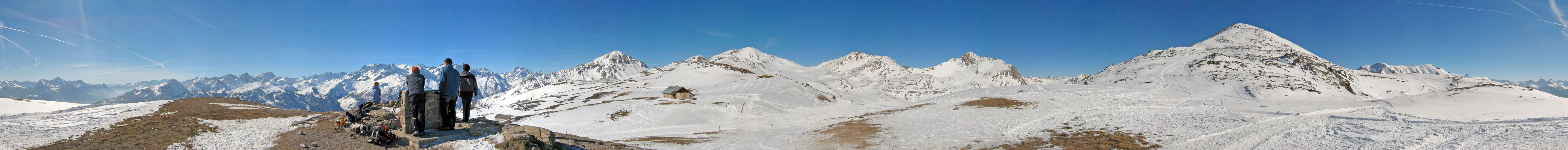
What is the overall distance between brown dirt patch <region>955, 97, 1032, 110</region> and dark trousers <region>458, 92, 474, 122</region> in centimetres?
3210

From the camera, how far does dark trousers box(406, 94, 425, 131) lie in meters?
10.8

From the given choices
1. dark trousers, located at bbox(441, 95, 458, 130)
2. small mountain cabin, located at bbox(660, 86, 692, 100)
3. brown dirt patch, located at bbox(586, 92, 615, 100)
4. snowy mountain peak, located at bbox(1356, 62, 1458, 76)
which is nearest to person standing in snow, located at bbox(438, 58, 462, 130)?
dark trousers, located at bbox(441, 95, 458, 130)

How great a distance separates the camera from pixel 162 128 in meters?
12.2

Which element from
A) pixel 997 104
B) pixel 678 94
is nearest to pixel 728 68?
pixel 678 94

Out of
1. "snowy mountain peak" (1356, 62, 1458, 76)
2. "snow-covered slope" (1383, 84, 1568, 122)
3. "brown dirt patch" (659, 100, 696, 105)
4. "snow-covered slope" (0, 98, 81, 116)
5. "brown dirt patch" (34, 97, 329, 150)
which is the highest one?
"snowy mountain peak" (1356, 62, 1458, 76)

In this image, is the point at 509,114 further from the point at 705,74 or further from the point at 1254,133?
the point at 705,74

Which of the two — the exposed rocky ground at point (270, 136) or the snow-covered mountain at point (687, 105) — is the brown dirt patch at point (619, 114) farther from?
the exposed rocky ground at point (270, 136)

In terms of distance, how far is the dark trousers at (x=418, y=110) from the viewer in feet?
35.3

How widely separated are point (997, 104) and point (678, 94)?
4058cm

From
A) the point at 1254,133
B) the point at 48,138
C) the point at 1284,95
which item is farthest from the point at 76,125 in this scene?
the point at 1284,95

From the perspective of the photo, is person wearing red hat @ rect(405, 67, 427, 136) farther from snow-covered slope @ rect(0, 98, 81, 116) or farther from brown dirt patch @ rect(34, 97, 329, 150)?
snow-covered slope @ rect(0, 98, 81, 116)

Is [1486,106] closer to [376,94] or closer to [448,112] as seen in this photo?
[448,112]

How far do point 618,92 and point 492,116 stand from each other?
4061 centimetres

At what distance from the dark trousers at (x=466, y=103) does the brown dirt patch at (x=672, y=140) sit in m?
6.89
